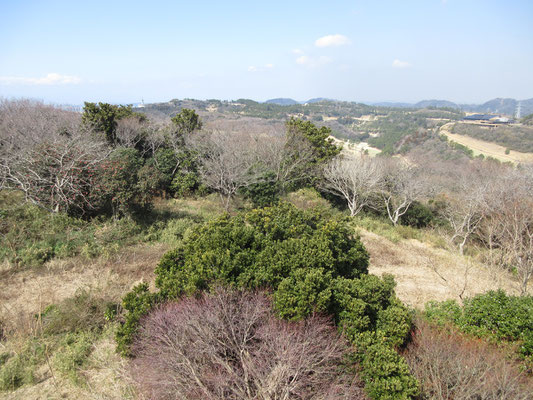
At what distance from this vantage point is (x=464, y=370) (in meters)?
4.46

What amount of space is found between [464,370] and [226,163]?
13796mm

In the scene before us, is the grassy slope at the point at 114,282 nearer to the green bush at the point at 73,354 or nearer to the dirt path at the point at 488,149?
the green bush at the point at 73,354

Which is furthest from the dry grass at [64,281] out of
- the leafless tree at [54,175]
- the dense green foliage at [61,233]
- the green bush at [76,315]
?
the leafless tree at [54,175]

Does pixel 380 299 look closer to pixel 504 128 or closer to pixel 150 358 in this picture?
pixel 150 358

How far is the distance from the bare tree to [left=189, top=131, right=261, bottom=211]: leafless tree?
5.30 metres

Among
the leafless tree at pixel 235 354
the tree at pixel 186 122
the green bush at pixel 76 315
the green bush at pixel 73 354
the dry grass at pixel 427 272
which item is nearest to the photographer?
the leafless tree at pixel 235 354

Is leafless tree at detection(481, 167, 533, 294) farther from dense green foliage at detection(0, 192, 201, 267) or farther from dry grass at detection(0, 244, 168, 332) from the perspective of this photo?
dense green foliage at detection(0, 192, 201, 267)

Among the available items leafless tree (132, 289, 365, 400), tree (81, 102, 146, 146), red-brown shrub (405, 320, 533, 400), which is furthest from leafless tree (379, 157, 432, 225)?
tree (81, 102, 146, 146)

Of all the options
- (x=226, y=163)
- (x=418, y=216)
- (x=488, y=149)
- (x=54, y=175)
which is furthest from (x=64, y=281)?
(x=488, y=149)

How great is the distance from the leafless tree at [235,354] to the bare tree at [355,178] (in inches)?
545

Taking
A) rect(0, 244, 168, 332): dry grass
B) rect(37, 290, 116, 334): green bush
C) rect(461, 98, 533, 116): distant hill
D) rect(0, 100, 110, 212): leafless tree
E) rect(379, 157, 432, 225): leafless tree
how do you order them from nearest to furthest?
1. rect(37, 290, 116, 334): green bush
2. rect(0, 244, 168, 332): dry grass
3. rect(0, 100, 110, 212): leafless tree
4. rect(379, 157, 432, 225): leafless tree
5. rect(461, 98, 533, 116): distant hill

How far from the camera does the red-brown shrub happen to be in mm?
4137

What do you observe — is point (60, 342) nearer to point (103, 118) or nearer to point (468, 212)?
point (468, 212)

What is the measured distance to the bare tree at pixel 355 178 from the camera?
17.4m
